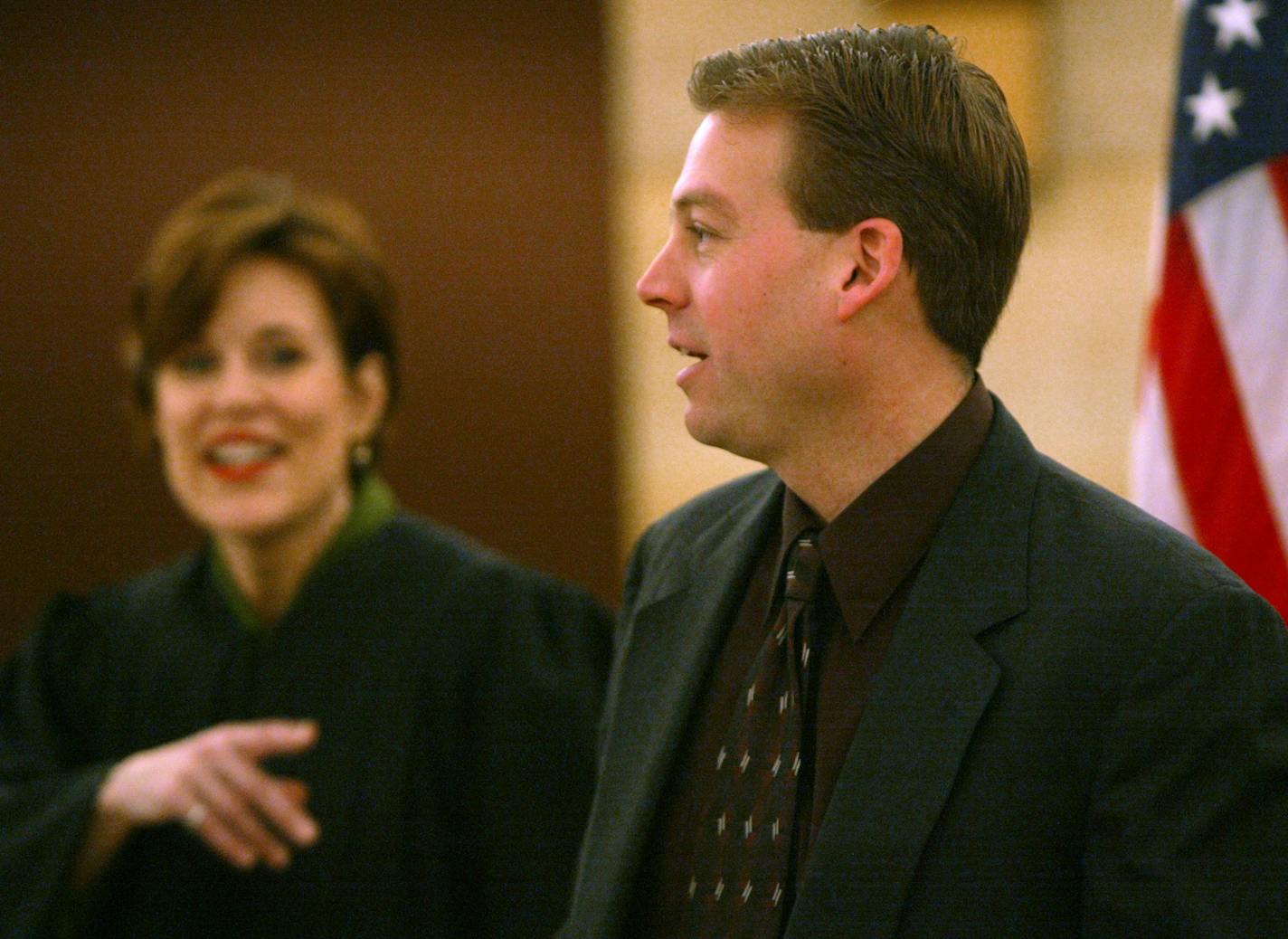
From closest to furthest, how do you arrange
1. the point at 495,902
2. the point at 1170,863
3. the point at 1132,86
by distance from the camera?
the point at 1170,863 → the point at 495,902 → the point at 1132,86

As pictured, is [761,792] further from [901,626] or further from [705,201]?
[705,201]

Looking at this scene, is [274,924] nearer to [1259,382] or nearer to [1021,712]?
[1021,712]

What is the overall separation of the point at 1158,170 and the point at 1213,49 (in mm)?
Result: 1763

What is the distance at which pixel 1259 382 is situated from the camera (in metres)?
1.84

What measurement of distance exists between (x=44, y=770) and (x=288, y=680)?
16.2 inches

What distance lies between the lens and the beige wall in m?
3.55

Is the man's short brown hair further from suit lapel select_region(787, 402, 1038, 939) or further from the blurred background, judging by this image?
the blurred background

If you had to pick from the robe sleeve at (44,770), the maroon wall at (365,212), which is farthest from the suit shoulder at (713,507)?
the maroon wall at (365,212)

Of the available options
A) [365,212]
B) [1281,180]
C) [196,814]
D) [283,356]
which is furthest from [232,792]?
[365,212]

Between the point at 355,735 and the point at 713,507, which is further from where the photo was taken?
Result: the point at 355,735

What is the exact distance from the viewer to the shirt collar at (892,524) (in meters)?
1.29

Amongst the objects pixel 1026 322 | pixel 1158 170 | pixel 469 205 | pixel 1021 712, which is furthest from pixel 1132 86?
pixel 1021 712

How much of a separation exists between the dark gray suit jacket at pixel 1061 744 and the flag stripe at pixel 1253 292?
67 centimetres

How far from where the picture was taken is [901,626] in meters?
1.24
